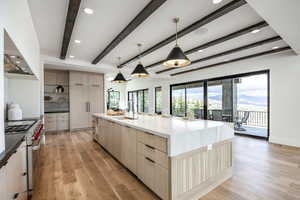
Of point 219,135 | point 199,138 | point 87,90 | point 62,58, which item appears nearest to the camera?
point 199,138

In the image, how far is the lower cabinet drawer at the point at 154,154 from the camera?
1.67 metres

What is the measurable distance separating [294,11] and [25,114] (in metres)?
5.35

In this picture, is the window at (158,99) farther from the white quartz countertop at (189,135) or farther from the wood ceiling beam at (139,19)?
the white quartz countertop at (189,135)

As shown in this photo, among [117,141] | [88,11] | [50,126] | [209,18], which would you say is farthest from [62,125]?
[209,18]

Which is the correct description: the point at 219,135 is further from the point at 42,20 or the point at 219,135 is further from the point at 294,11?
the point at 42,20

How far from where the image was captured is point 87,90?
6.45 meters

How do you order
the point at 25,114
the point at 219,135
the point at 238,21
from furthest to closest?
1. the point at 25,114
2. the point at 238,21
3. the point at 219,135

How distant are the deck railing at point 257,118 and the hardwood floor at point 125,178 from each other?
2.97 metres

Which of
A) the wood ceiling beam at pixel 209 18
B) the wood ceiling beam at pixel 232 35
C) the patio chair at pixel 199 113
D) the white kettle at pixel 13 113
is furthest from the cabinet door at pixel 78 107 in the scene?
the patio chair at pixel 199 113

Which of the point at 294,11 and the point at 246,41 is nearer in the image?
the point at 294,11

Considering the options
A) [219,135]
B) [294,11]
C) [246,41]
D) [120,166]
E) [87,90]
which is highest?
[246,41]

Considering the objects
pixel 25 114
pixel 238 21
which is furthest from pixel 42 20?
pixel 238 21

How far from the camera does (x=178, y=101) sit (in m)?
7.79

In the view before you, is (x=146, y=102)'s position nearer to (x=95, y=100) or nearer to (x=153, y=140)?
(x=95, y=100)
